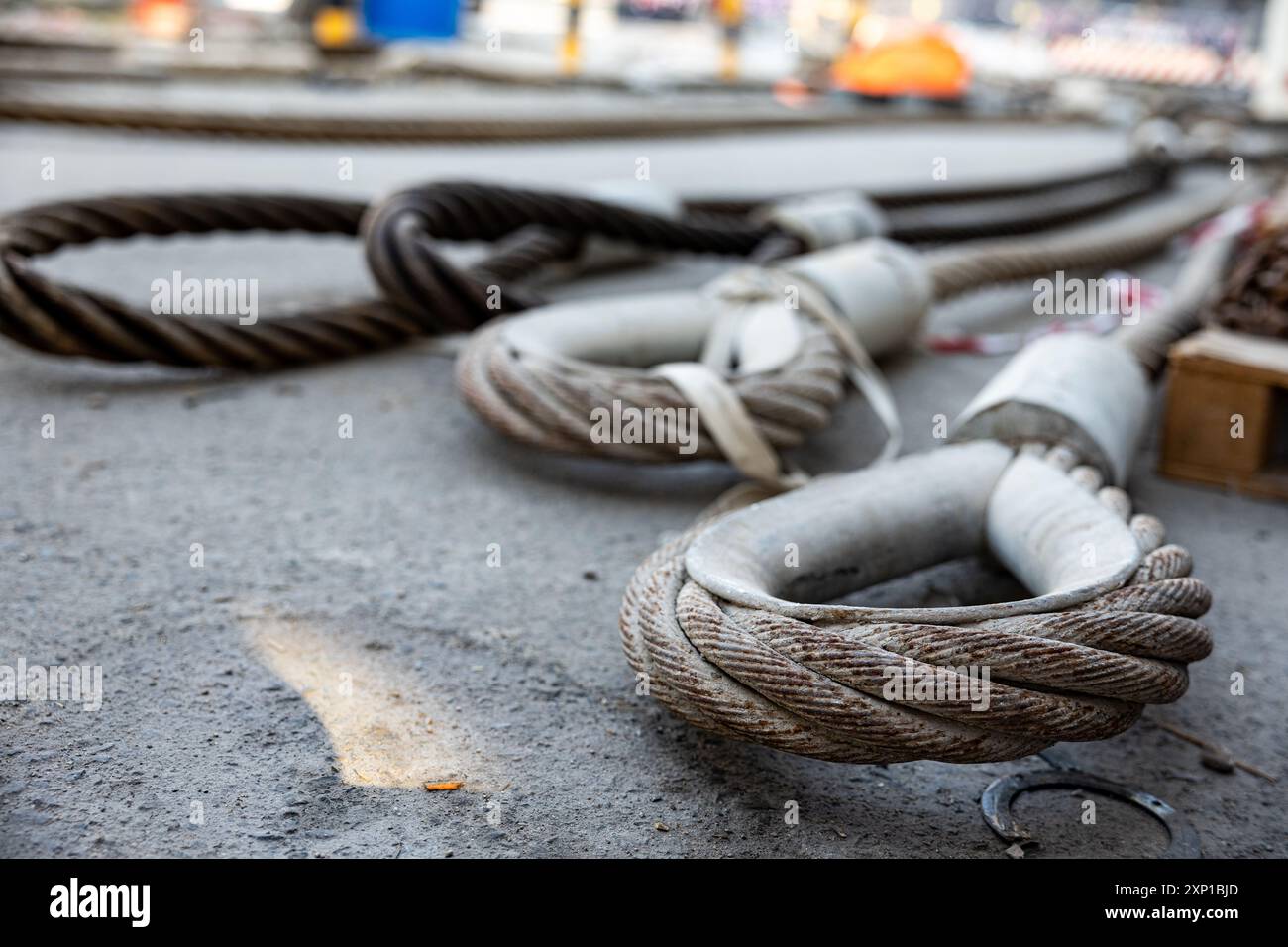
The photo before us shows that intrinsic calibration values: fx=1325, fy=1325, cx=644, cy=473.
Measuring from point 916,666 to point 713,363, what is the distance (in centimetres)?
92

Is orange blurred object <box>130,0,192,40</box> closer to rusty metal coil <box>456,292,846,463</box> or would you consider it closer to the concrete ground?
the concrete ground

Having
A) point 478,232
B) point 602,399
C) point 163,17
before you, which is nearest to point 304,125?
point 478,232

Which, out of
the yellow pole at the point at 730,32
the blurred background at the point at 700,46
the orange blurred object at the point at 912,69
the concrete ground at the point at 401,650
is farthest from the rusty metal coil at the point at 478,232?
the yellow pole at the point at 730,32

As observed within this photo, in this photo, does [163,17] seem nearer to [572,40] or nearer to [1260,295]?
[572,40]

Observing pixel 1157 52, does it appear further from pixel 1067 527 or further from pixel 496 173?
pixel 1067 527

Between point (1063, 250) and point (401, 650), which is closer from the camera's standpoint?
point (401, 650)

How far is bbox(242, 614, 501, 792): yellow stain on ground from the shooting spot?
108 cm

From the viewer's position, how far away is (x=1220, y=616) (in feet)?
4.66

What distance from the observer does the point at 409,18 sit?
29.2ft

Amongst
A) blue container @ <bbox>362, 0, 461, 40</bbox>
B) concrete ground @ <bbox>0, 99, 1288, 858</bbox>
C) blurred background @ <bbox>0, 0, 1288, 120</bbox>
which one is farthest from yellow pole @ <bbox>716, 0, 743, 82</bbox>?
concrete ground @ <bbox>0, 99, 1288, 858</bbox>

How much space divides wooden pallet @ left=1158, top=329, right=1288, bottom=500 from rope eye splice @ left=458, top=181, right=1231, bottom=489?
40 centimetres

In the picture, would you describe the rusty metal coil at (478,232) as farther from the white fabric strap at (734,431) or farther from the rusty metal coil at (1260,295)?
the rusty metal coil at (1260,295)

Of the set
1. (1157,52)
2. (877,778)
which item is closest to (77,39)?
(877,778)
